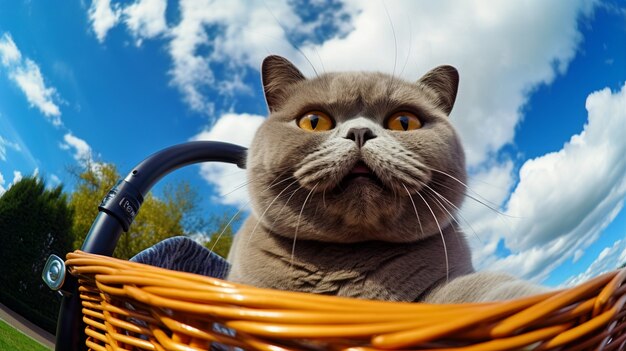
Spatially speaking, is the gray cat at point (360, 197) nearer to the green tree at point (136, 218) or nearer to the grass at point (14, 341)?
the green tree at point (136, 218)

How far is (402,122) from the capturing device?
1.95 ft

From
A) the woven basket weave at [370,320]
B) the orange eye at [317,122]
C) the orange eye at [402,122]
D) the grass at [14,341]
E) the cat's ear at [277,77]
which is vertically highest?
the cat's ear at [277,77]

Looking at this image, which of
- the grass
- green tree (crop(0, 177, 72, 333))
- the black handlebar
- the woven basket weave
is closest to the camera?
the woven basket weave

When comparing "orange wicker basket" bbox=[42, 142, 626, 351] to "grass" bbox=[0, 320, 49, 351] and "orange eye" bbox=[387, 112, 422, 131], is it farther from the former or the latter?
"grass" bbox=[0, 320, 49, 351]

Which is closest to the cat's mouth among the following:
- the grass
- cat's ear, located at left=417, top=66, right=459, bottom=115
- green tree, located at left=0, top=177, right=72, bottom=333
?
cat's ear, located at left=417, top=66, right=459, bottom=115

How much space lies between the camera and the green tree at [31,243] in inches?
47.3

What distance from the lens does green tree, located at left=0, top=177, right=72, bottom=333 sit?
120 centimetres

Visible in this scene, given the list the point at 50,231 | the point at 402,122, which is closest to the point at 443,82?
the point at 402,122

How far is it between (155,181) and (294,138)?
0.32 meters

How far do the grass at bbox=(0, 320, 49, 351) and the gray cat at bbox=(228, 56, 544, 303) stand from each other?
51.3 inches

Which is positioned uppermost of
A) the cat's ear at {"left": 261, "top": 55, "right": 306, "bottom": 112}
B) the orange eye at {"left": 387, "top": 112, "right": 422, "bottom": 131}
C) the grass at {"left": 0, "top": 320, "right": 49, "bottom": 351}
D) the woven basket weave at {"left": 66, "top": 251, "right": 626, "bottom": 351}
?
the cat's ear at {"left": 261, "top": 55, "right": 306, "bottom": 112}

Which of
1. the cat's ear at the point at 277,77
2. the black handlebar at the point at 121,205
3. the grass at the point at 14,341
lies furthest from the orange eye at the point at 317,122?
the grass at the point at 14,341

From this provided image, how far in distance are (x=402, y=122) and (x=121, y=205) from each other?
464mm

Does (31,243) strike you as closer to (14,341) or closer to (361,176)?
(14,341)
